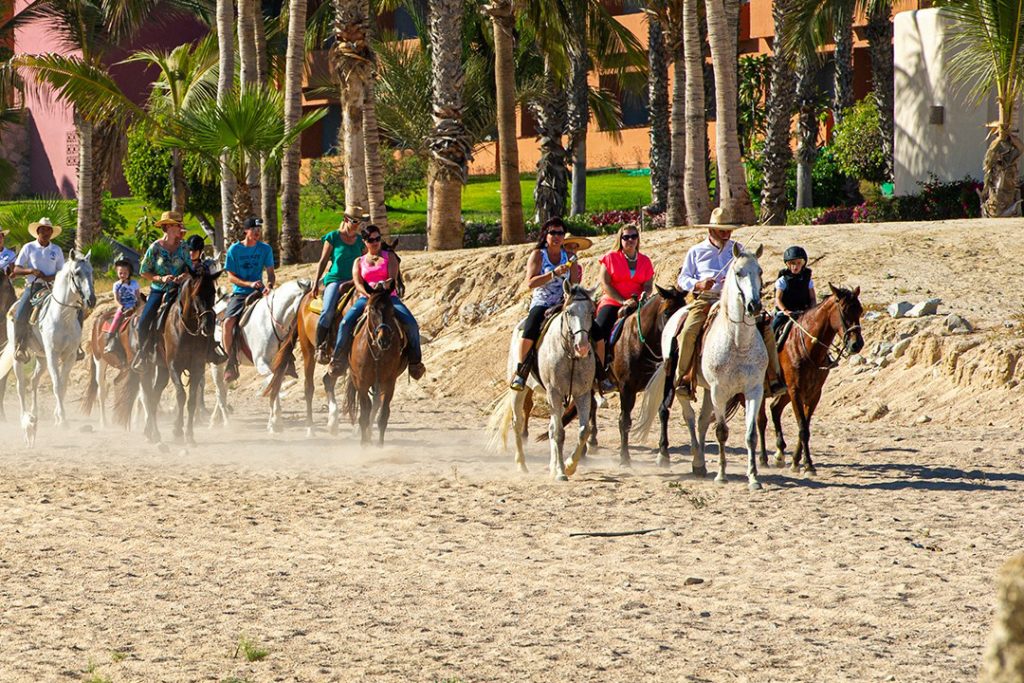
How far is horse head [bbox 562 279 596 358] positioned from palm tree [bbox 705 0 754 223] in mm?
12595

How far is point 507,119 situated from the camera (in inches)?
1201

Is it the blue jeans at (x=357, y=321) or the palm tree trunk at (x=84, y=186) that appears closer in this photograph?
the blue jeans at (x=357, y=321)

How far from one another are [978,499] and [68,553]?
7521mm

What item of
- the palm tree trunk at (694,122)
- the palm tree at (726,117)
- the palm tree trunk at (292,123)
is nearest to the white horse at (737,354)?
the palm tree at (726,117)

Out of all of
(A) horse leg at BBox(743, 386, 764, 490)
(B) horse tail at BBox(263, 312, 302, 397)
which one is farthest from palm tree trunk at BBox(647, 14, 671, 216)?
(A) horse leg at BBox(743, 386, 764, 490)

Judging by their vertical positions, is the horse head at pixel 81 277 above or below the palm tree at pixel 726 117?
below

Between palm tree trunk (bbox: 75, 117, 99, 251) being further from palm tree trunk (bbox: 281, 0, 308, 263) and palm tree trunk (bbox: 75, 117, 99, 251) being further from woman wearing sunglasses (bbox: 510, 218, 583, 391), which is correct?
woman wearing sunglasses (bbox: 510, 218, 583, 391)

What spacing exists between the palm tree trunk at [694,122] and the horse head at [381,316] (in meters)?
11.4

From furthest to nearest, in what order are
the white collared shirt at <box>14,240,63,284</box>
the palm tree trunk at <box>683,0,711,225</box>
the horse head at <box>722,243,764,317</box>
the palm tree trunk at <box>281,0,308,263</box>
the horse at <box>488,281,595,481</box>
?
the palm tree trunk at <box>281,0,308,263</box> → the palm tree trunk at <box>683,0,711,225</box> → the white collared shirt at <box>14,240,63,284</box> → the horse at <box>488,281,595,481</box> → the horse head at <box>722,243,764,317</box>

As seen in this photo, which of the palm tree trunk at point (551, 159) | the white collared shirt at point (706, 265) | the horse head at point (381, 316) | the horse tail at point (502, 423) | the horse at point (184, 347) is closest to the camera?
the white collared shirt at point (706, 265)

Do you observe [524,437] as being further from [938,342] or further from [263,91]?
[263,91]

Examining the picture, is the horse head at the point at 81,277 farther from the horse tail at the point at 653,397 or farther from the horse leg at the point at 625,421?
the horse tail at the point at 653,397

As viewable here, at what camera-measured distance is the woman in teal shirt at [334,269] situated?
18.1 metres

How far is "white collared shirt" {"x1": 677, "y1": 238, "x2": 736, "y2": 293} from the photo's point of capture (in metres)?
14.8
